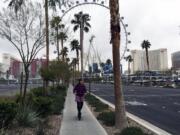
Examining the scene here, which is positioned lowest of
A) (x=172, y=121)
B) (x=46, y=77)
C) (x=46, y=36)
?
(x=172, y=121)

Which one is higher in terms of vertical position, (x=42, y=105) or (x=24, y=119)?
(x=42, y=105)

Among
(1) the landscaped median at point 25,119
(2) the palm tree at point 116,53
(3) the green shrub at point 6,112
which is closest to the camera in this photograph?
(3) the green shrub at point 6,112

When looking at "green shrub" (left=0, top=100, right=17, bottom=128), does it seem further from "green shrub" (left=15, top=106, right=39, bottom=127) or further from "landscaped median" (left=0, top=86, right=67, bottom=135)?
"green shrub" (left=15, top=106, right=39, bottom=127)

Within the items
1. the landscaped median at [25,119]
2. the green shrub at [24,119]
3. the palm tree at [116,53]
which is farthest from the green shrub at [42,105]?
the palm tree at [116,53]

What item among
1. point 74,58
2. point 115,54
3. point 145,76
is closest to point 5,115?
point 115,54

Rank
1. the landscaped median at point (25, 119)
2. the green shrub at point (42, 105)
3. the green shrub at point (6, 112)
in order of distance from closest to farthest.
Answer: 1. the green shrub at point (6, 112)
2. the landscaped median at point (25, 119)
3. the green shrub at point (42, 105)

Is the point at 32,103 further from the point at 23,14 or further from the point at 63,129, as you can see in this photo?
the point at 23,14

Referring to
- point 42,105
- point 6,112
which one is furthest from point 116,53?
point 42,105

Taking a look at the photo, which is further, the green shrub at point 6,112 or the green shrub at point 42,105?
the green shrub at point 42,105

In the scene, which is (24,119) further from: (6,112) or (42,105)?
(42,105)

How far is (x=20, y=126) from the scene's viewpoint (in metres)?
15.0

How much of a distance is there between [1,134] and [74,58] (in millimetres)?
100916

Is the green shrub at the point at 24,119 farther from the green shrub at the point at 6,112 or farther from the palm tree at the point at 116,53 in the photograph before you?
the palm tree at the point at 116,53

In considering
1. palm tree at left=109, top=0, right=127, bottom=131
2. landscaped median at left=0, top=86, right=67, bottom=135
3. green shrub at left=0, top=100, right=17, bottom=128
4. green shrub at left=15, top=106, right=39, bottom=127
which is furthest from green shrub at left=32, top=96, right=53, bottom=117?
green shrub at left=0, top=100, right=17, bottom=128
